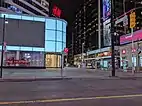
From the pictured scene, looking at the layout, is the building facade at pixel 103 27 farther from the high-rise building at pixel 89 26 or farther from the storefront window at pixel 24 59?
the storefront window at pixel 24 59

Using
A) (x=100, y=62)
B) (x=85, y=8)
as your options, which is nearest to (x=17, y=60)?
(x=100, y=62)

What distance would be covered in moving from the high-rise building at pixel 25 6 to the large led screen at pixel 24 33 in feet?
82.4

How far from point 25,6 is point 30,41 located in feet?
145

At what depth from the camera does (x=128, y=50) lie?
80812mm

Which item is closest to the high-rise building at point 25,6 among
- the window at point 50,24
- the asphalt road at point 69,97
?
the window at point 50,24

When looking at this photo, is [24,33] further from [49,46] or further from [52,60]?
[52,60]

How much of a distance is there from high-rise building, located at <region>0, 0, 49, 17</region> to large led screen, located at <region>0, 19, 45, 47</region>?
25.1 metres

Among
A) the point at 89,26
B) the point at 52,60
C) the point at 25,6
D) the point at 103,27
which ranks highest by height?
the point at 89,26

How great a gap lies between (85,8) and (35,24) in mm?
134649

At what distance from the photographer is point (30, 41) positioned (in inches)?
2320

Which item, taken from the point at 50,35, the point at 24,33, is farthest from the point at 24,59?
the point at 50,35

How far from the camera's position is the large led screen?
188 ft

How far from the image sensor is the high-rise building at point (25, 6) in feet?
282

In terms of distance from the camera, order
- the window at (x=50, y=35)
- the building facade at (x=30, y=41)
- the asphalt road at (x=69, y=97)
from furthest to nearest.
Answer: the window at (x=50, y=35) < the building facade at (x=30, y=41) < the asphalt road at (x=69, y=97)
